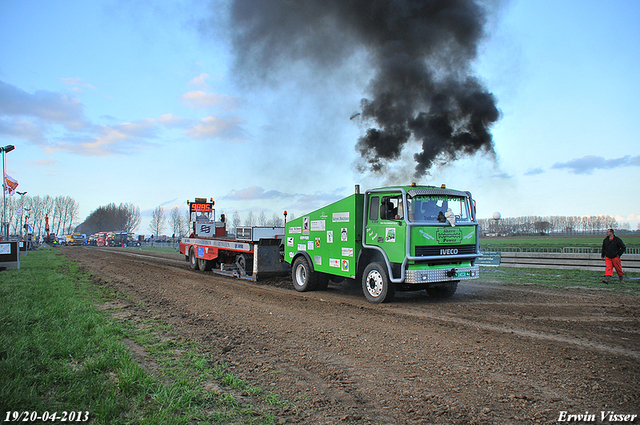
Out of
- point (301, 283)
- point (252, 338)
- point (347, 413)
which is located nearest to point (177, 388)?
point (347, 413)

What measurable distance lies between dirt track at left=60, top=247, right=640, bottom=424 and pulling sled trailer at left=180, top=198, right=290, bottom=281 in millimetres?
3497

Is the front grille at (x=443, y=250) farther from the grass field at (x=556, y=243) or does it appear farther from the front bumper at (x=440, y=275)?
Result: the grass field at (x=556, y=243)

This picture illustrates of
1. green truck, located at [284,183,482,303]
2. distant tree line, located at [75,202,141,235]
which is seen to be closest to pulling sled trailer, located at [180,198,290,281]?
green truck, located at [284,183,482,303]

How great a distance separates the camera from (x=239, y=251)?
13820mm

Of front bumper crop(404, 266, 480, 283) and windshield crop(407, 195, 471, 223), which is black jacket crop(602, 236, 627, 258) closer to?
front bumper crop(404, 266, 480, 283)

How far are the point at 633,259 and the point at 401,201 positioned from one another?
36.3ft

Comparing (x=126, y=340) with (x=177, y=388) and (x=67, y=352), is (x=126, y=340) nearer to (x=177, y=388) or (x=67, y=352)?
(x=67, y=352)

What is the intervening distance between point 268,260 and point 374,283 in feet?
17.4

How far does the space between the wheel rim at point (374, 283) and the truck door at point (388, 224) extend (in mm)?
613

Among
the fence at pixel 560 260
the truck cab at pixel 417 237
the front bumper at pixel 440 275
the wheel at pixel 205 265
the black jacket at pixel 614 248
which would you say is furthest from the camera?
the wheel at pixel 205 265

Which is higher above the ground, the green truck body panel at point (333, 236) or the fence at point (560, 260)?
the green truck body panel at point (333, 236)

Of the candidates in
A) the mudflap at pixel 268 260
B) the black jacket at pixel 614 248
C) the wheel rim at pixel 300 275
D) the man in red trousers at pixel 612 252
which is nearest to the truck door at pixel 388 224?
the wheel rim at pixel 300 275

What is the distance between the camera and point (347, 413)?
3471 mm

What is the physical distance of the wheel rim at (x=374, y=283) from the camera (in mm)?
8812
